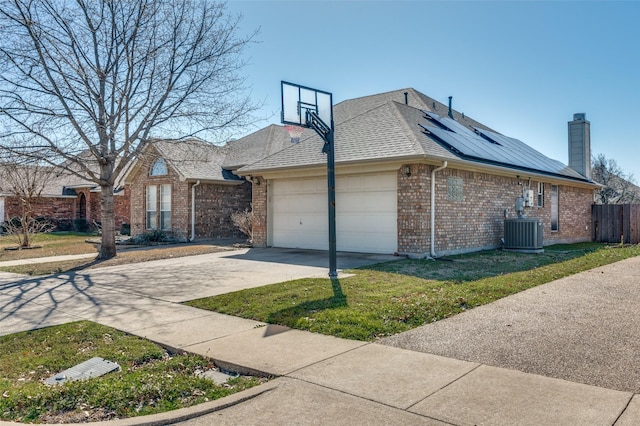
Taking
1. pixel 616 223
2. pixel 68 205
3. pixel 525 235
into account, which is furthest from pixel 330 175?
pixel 68 205

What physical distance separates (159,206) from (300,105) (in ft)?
43.4

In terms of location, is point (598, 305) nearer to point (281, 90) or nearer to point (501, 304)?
point (501, 304)

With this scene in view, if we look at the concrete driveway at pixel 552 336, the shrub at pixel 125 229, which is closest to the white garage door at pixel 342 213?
the concrete driveway at pixel 552 336

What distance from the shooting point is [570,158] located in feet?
81.4

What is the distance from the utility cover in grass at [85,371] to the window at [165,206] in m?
17.0

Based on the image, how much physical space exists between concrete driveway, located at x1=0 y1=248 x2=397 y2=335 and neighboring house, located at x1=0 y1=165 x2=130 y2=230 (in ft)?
52.3

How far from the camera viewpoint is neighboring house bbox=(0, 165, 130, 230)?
27531mm

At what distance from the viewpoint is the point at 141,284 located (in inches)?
388

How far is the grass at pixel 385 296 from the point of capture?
251 inches

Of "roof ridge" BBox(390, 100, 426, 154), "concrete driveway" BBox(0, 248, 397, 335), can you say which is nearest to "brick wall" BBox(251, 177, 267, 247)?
"concrete driveway" BBox(0, 248, 397, 335)

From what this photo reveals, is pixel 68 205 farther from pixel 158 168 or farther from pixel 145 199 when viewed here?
pixel 158 168

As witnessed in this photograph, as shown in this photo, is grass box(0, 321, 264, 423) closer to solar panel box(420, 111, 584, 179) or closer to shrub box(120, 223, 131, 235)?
solar panel box(420, 111, 584, 179)

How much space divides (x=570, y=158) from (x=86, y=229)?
2737 centimetres

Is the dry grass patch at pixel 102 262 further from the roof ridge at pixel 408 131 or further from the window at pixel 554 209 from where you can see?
the window at pixel 554 209
